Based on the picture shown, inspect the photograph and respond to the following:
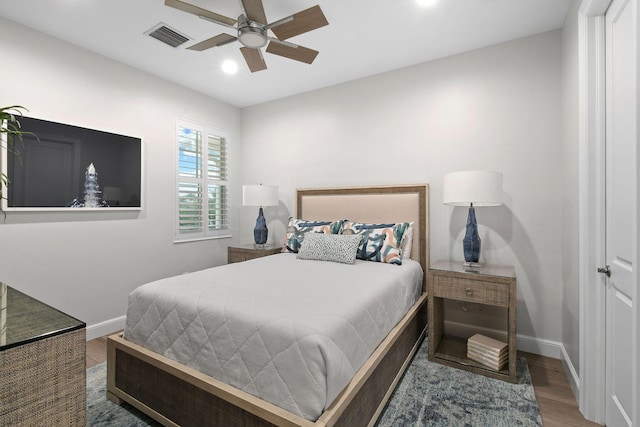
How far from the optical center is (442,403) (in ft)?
6.44

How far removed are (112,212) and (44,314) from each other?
240cm

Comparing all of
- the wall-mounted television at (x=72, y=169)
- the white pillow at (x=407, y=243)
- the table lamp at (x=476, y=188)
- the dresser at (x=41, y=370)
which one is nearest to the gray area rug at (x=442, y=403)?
the white pillow at (x=407, y=243)

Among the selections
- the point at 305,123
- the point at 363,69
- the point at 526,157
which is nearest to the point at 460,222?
the point at 526,157

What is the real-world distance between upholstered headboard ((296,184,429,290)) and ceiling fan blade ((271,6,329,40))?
1.72 meters

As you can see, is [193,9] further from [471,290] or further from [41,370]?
[471,290]

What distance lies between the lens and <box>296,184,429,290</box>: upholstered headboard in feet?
10.1

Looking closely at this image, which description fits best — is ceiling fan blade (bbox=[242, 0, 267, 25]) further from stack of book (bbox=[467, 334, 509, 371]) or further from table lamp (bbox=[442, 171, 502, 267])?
stack of book (bbox=[467, 334, 509, 371])

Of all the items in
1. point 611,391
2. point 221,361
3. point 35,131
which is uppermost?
point 35,131

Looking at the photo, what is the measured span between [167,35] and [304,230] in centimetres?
215

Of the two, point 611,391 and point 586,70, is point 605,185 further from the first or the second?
point 611,391

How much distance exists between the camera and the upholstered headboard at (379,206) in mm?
3088

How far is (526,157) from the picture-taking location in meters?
2.69

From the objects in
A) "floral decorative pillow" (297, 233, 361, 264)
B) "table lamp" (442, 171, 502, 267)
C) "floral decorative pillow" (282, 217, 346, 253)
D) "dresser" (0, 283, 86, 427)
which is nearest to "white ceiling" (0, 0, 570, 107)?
"table lamp" (442, 171, 502, 267)

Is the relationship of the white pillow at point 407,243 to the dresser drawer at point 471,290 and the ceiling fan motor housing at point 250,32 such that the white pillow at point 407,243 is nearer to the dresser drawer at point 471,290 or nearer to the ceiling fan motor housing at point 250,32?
the dresser drawer at point 471,290
